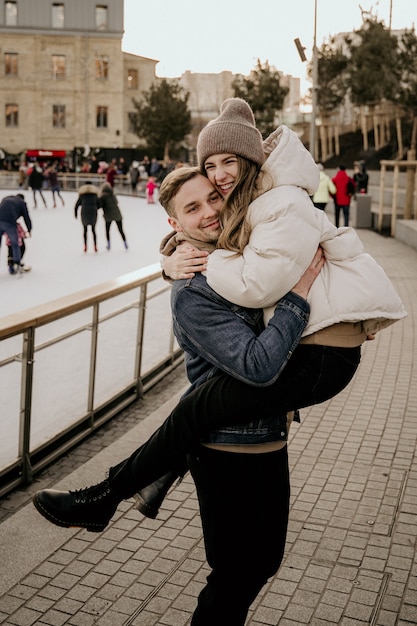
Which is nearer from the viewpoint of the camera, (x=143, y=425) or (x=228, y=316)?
(x=228, y=316)

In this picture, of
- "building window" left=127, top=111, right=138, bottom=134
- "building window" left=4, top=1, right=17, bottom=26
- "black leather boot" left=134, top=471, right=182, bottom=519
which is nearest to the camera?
"black leather boot" left=134, top=471, right=182, bottom=519

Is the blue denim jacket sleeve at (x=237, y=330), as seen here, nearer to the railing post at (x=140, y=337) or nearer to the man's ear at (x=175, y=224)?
the man's ear at (x=175, y=224)

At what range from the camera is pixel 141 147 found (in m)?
61.7

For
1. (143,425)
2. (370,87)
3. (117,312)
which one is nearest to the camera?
(143,425)

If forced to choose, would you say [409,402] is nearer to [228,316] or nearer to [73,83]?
[228,316]

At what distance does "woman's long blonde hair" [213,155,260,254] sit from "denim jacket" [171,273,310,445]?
0.14 meters

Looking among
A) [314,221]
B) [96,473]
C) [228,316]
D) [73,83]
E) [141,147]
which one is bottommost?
[96,473]

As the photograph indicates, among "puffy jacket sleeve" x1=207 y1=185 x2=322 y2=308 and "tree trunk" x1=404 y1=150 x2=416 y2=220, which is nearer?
"puffy jacket sleeve" x1=207 y1=185 x2=322 y2=308

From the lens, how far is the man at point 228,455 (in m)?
2.25

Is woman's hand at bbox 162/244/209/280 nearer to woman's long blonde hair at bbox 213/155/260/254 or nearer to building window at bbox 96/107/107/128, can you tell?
woman's long blonde hair at bbox 213/155/260/254

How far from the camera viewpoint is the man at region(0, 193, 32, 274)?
1612 centimetres

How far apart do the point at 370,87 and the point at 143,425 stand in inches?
1545

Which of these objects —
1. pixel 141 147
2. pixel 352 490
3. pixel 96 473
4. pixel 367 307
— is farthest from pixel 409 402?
pixel 141 147

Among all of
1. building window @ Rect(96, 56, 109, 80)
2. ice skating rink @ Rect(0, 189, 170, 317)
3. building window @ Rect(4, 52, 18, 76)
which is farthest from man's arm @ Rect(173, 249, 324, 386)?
building window @ Rect(4, 52, 18, 76)
